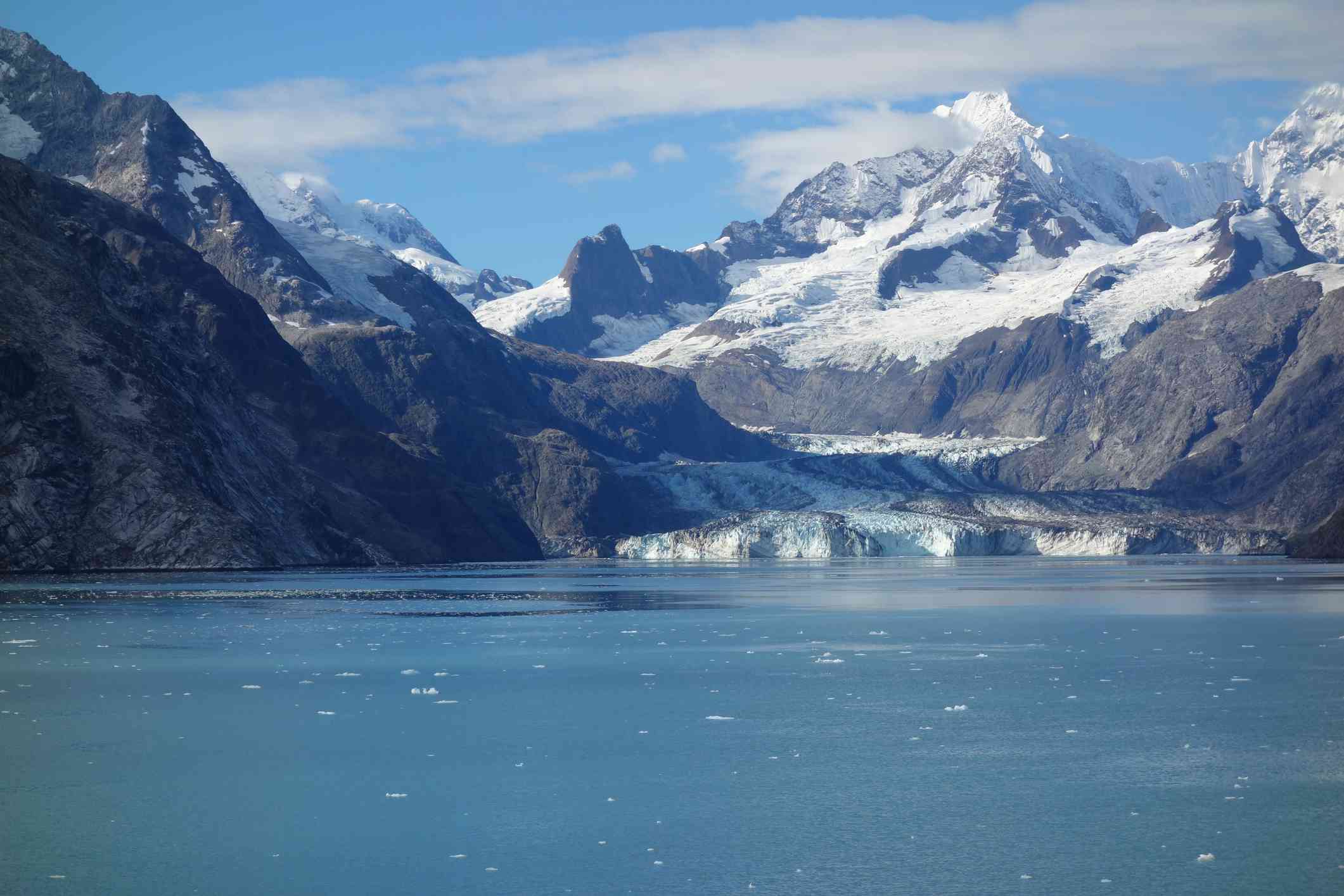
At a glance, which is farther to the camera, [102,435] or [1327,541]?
[1327,541]

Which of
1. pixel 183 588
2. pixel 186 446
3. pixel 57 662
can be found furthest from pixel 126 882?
pixel 186 446

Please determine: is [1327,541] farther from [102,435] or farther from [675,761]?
[675,761]

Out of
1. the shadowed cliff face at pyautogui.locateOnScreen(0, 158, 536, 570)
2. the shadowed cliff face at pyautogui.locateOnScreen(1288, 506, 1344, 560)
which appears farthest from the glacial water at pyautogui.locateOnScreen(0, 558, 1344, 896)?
the shadowed cliff face at pyautogui.locateOnScreen(1288, 506, 1344, 560)

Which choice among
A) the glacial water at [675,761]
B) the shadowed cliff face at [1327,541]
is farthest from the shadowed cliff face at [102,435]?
the shadowed cliff face at [1327,541]

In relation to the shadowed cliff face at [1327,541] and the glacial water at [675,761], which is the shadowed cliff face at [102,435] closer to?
the glacial water at [675,761]

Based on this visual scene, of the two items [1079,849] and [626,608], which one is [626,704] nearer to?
[1079,849]

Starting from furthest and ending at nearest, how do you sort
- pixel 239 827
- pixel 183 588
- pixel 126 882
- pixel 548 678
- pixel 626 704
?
pixel 183 588 → pixel 548 678 → pixel 626 704 → pixel 239 827 → pixel 126 882

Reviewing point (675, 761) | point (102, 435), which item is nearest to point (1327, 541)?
point (102, 435)

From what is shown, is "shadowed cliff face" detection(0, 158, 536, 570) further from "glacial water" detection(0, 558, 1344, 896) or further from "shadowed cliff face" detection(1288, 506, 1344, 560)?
"shadowed cliff face" detection(1288, 506, 1344, 560)
